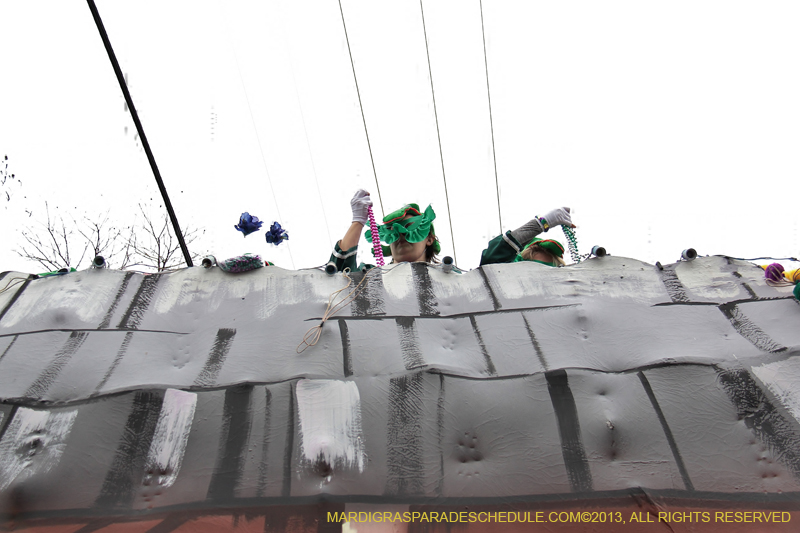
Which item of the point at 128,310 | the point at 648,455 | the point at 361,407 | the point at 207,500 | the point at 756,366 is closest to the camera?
the point at 207,500

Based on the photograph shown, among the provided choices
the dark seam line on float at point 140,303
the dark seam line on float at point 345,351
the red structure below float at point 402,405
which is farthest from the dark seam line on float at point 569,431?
the dark seam line on float at point 140,303

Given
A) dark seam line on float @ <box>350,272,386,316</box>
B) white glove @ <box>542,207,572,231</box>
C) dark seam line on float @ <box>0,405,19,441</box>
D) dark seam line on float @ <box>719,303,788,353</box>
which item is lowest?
dark seam line on float @ <box>0,405,19,441</box>

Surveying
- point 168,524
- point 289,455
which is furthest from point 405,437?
point 168,524

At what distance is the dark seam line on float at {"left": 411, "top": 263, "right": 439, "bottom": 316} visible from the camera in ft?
7.45

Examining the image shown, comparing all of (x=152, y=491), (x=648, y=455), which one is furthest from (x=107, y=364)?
(x=648, y=455)

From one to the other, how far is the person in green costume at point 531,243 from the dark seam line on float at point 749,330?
0.99 m

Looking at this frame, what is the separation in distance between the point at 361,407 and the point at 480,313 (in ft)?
2.28

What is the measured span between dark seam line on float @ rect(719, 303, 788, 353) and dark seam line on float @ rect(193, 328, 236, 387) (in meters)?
2.03

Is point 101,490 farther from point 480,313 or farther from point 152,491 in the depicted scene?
point 480,313

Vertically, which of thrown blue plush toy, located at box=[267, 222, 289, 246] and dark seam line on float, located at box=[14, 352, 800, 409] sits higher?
thrown blue plush toy, located at box=[267, 222, 289, 246]

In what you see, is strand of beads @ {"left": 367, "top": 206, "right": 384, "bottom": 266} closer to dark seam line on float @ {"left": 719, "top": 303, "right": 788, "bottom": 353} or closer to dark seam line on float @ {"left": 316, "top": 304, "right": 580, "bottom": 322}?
dark seam line on float @ {"left": 316, "top": 304, "right": 580, "bottom": 322}

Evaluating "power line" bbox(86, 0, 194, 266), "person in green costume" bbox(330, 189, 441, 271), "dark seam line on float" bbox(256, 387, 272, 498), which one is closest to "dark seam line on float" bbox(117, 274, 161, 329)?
"dark seam line on float" bbox(256, 387, 272, 498)

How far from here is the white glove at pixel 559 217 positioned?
319cm

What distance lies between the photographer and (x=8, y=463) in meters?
1.68
